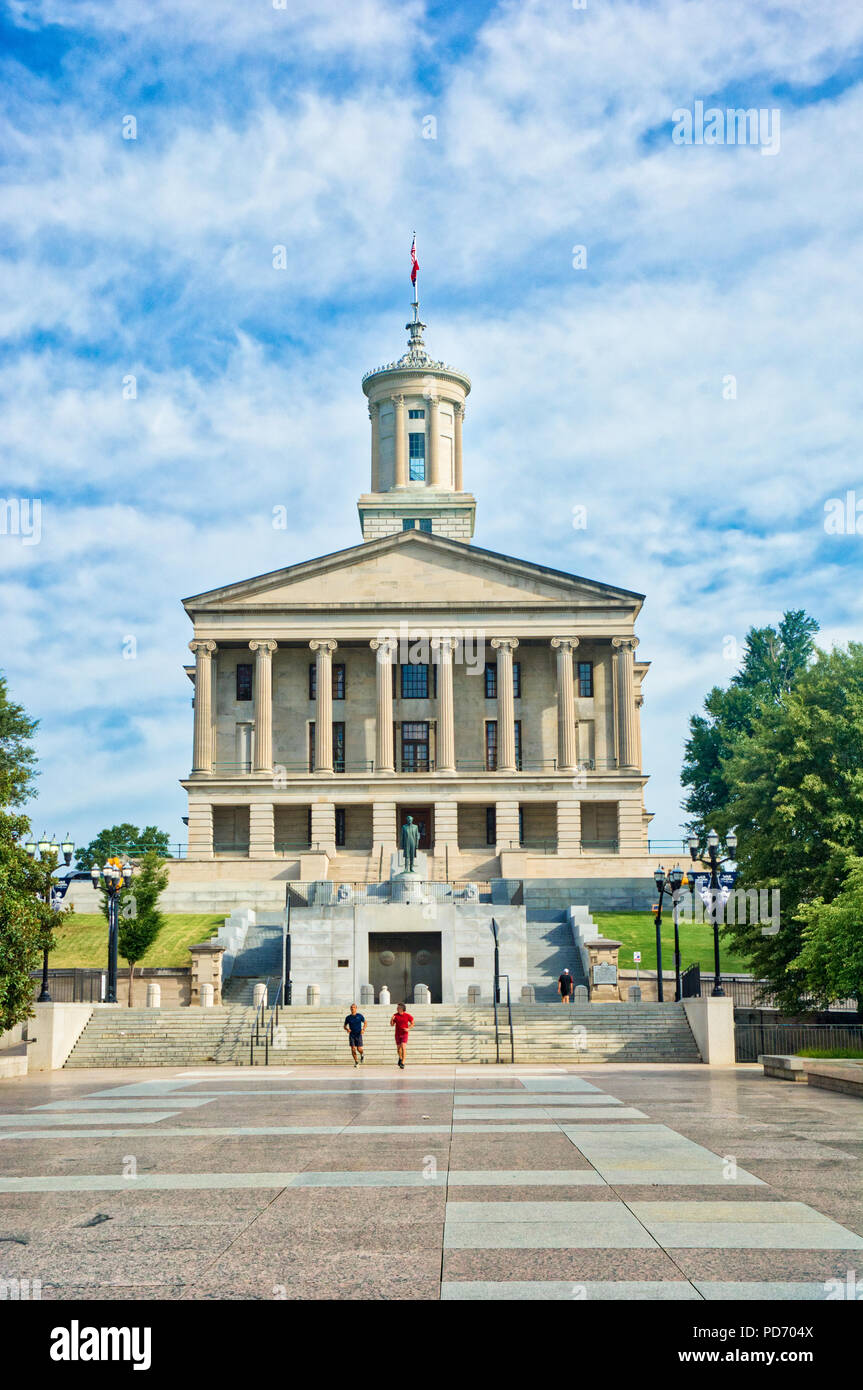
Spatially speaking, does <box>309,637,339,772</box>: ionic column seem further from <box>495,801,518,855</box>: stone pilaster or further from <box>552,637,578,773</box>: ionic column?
<box>552,637,578,773</box>: ionic column

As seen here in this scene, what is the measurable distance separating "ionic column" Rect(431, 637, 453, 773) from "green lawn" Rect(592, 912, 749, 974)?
51.5 feet

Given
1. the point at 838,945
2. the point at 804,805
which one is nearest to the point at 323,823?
the point at 804,805

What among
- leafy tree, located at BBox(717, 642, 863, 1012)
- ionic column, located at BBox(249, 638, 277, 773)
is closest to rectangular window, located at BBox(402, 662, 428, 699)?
ionic column, located at BBox(249, 638, 277, 773)

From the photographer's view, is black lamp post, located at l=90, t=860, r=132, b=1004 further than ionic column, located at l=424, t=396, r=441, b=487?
No

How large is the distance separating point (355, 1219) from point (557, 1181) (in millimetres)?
2630

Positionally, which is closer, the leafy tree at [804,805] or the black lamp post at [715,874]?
the black lamp post at [715,874]

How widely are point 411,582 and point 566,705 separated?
11.5 metres

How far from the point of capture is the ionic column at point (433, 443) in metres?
87.1

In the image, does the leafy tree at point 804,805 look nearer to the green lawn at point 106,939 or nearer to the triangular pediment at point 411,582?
the green lawn at point 106,939

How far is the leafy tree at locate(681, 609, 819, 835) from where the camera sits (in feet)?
269

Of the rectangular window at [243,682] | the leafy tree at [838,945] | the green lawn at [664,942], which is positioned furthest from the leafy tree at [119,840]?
the leafy tree at [838,945]

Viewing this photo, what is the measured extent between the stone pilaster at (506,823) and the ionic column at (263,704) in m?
13.1
